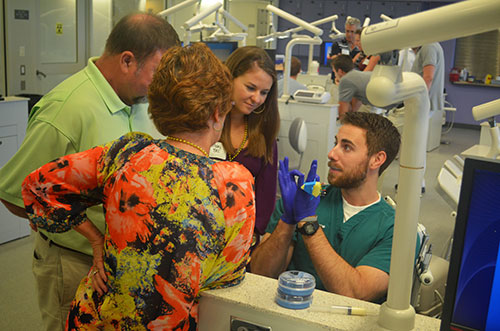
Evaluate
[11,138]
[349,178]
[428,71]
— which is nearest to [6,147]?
[11,138]

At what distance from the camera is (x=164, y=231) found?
1.00m

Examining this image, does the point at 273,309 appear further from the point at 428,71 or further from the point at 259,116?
the point at 428,71

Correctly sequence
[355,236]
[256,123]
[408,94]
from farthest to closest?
[256,123] → [355,236] → [408,94]

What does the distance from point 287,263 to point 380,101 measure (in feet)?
3.36

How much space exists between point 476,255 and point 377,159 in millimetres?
964

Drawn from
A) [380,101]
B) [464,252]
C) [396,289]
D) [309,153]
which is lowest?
[309,153]

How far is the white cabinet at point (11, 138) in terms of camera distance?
3.62 meters

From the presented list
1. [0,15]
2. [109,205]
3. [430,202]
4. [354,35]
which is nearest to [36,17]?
[0,15]

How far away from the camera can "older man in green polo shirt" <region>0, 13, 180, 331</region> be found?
1450 millimetres

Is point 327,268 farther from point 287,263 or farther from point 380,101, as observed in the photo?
point 380,101

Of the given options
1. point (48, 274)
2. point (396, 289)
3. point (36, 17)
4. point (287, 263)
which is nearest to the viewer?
point (396, 289)

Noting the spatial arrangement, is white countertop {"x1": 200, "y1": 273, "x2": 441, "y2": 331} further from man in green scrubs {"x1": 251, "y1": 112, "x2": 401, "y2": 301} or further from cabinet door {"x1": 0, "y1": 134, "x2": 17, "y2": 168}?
cabinet door {"x1": 0, "y1": 134, "x2": 17, "y2": 168}

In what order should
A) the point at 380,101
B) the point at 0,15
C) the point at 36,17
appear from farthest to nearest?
1. the point at 36,17
2. the point at 0,15
3. the point at 380,101

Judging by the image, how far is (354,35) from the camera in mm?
6609
